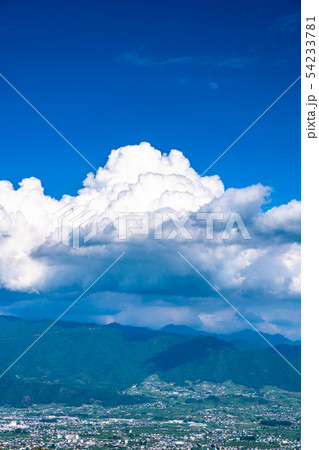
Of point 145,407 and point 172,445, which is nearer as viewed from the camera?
point 172,445

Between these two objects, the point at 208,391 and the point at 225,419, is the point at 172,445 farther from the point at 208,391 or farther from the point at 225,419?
the point at 208,391

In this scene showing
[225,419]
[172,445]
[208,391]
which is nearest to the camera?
[172,445]

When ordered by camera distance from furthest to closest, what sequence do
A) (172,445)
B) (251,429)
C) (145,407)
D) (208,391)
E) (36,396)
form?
(208,391)
(36,396)
(145,407)
(251,429)
(172,445)

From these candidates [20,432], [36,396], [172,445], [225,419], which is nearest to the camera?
[172,445]
